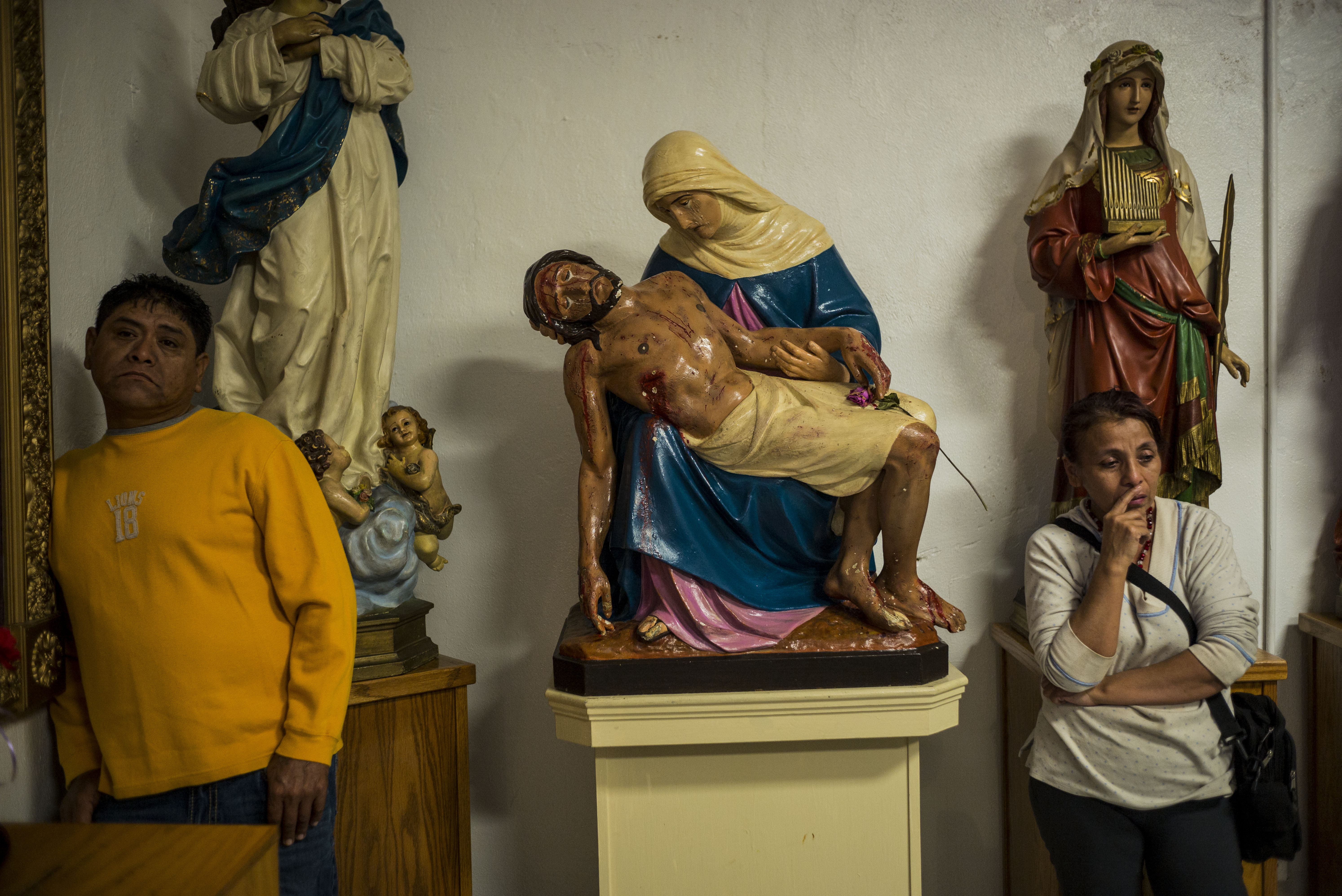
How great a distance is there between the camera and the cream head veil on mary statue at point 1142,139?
2.62 meters

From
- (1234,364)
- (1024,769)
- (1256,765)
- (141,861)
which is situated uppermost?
(1234,364)

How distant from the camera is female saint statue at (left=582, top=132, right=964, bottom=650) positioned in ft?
7.17

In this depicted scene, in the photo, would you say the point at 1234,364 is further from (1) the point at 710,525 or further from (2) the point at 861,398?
(1) the point at 710,525

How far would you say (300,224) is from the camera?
254 cm

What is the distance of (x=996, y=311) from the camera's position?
3.11 meters

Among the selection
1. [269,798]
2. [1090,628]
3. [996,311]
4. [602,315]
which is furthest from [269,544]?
[996,311]

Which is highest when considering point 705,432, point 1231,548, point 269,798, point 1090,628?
point 705,432

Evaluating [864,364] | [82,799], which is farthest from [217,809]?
[864,364]

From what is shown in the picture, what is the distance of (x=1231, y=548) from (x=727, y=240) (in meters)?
1.27

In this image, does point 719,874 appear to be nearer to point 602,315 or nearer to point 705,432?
point 705,432

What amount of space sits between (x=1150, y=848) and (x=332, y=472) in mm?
1961

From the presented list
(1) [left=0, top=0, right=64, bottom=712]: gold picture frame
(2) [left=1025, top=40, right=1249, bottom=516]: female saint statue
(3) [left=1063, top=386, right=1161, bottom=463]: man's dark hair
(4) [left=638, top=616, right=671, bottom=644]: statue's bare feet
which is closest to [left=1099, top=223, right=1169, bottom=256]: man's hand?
(2) [left=1025, top=40, right=1249, bottom=516]: female saint statue

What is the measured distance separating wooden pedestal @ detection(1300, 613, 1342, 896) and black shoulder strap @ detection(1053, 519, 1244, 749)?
1030mm

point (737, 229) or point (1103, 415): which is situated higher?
point (737, 229)
